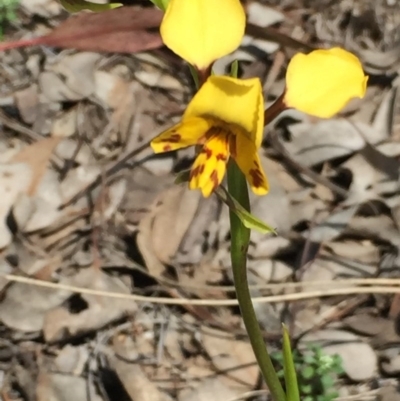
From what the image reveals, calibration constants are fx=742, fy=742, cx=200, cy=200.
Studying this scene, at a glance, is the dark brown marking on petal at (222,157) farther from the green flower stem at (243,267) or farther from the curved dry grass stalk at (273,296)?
the curved dry grass stalk at (273,296)

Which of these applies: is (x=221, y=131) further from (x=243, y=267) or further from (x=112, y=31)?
(x=112, y=31)

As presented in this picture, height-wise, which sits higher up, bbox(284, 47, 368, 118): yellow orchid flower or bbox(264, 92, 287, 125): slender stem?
bbox(284, 47, 368, 118): yellow orchid flower

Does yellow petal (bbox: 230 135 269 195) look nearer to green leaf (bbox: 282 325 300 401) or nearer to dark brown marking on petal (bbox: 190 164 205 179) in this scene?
dark brown marking on petal (bbox: 190 164 205 179)

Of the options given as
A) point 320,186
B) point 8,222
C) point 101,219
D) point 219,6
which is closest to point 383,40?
point 320,186

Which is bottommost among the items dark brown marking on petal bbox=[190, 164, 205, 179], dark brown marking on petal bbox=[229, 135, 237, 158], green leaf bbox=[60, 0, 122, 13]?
dark brown marking on petal bbox=[190, 164, 205, 179]

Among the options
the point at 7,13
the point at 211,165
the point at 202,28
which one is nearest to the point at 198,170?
the point at 211,165

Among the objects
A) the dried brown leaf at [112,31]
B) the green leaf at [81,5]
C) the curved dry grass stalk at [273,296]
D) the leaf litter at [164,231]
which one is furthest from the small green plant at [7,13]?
the green leaf at [81,5]

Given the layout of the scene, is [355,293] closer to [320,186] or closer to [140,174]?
[320,186]

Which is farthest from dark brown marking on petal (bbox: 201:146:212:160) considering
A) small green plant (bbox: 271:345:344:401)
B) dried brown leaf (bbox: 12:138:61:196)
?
dried brown leaf (bbox: 12:138:61:196)
